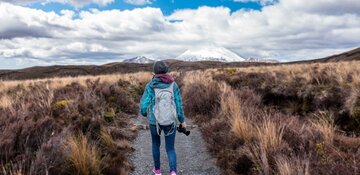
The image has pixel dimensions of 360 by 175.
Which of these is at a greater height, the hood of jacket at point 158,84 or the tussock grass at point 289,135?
the hood of jacket at point 158,84

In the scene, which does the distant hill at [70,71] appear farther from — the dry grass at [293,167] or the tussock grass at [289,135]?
the dry grass at [293,167]

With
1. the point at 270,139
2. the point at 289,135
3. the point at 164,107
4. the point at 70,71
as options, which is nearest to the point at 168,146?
the point at 164,107

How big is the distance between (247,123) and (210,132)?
149 cm

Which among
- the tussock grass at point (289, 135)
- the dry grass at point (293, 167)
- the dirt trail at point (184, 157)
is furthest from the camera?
the dirt trail at point (184, 157)

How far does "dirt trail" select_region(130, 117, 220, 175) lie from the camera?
611cm

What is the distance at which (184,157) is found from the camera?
6934 millimetres

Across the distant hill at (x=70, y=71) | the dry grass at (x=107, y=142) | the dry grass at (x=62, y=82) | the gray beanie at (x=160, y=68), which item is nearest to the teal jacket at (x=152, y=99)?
the gray beanie at (x=160, y=68)

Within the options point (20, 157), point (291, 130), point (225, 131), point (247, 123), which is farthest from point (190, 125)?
point (20, 157)

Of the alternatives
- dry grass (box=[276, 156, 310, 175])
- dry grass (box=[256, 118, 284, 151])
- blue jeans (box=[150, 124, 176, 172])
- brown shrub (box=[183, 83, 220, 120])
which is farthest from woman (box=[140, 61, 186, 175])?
brown shrub (box=[183, 83, 220, 120])

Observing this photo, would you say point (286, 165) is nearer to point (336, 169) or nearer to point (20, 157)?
point (336, 169)

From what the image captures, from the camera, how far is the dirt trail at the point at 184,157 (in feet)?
20.1

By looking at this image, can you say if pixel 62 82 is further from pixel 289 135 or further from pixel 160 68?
pixel 289 135

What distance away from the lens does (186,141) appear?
8211 millimetres

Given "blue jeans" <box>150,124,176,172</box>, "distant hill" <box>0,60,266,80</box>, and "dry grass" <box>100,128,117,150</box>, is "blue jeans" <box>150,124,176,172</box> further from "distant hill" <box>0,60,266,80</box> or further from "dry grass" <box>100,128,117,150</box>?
"distant hill" <box>0,60,266,80</box>
